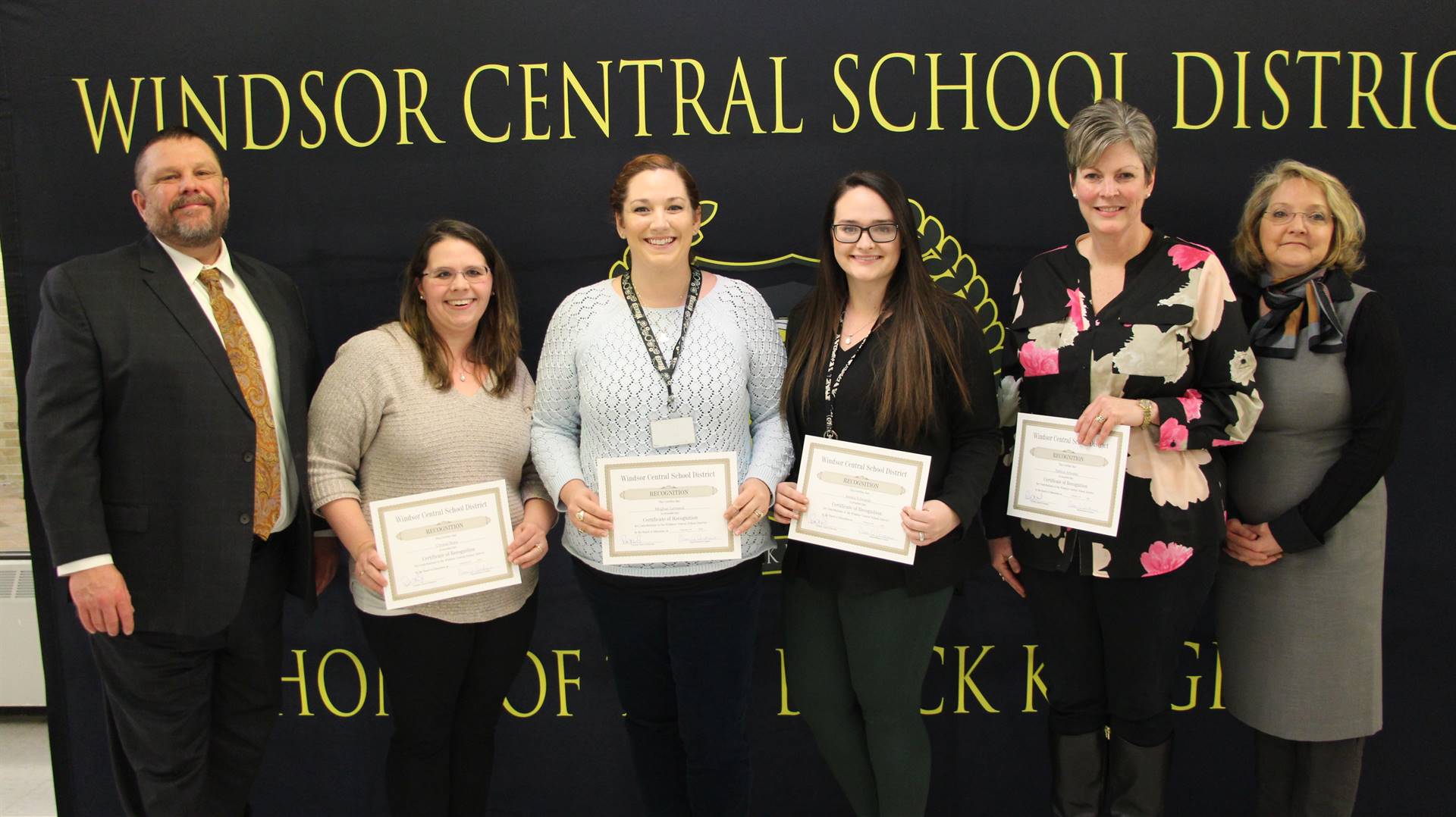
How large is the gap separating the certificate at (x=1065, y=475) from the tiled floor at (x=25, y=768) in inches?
123

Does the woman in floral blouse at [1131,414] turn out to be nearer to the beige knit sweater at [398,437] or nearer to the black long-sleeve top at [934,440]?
the black long-sleeve top at [934,440]

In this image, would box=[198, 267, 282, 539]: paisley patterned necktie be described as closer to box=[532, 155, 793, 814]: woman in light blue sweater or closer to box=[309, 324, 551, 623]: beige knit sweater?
box=[309, 324, 551, 623]: beige knit sweater

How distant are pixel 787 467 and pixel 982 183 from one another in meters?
1.10

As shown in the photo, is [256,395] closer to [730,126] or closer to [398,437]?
[398,437]

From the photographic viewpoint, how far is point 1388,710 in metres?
2.86

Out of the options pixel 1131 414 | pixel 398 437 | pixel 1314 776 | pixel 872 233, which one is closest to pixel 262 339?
pixel 398 437

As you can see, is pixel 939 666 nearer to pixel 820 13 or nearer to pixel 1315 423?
pixel 1315 423

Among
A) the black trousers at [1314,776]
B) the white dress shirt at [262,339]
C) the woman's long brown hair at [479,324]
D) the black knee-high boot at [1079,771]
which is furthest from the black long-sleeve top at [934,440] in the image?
the white dress shirt at [262,339]

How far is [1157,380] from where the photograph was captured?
206cm

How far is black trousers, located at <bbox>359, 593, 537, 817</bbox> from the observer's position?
2137 millimetres

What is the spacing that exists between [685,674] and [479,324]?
3.06 ft

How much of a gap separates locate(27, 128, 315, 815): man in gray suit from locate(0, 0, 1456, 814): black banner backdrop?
1.88 feet

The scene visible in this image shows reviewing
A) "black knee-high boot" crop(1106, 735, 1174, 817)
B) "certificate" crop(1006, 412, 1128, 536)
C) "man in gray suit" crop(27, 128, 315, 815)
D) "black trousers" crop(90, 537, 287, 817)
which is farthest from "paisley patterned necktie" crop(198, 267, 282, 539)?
"black knee-high boot" crop(1106, 735, 1174, 817)

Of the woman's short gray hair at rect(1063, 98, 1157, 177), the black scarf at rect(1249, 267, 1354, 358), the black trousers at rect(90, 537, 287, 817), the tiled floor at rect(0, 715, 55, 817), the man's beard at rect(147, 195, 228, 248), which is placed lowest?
the tiled floor at rect(0, 715, 55, 817)
